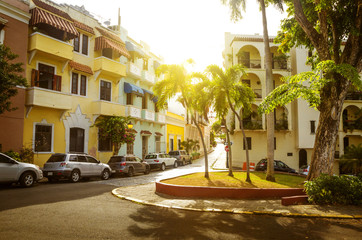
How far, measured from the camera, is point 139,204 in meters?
9.26

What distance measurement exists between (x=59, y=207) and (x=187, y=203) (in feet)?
13.2

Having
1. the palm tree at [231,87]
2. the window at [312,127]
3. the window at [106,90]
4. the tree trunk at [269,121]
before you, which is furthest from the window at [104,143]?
the window at [312,127]

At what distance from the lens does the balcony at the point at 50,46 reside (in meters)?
17.7

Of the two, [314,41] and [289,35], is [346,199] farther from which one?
[289,35]

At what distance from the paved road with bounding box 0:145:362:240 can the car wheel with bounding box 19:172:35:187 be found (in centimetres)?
374

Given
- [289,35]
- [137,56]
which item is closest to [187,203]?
[289,35]

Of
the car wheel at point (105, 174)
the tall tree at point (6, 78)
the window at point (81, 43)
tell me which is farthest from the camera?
the window at point (81, 43)

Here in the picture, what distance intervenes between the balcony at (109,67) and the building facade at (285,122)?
41.6ft

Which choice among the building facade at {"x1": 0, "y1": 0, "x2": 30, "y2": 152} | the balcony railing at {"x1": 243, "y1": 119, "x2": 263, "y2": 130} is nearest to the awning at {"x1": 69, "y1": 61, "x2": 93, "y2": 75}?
the building facade at {"x1": 0, "y1": 0, "x2": 30, "y2": 152}

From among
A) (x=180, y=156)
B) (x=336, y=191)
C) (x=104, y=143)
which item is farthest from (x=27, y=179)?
(x=180, y=156)

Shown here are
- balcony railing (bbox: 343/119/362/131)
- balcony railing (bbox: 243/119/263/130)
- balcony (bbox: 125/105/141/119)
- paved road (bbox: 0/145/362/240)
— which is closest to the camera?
paved road (bbox: 0/145/362/240)

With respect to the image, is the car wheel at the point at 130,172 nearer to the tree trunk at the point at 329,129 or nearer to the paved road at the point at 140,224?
the paved road at the point at 140,224

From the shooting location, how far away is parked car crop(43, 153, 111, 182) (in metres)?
14.6

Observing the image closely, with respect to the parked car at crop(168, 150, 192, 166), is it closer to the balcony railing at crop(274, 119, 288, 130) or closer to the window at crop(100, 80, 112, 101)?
the window at crop(100, 80, 112, 101)
